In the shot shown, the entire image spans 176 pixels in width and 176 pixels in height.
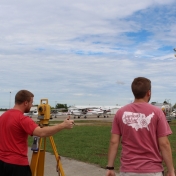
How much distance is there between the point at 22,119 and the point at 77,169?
436 centimetres

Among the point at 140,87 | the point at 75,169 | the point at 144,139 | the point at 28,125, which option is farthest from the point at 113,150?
the point at 75,169

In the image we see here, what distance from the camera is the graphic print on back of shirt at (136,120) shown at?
339 cm

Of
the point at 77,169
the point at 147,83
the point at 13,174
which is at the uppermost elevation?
the point at 147,83

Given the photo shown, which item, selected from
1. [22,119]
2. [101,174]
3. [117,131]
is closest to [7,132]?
[22,119]

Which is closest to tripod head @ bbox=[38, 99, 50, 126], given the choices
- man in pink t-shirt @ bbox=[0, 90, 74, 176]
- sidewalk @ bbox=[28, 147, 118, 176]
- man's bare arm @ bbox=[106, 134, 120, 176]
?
man in pink t-shirt @ bbox=[0, 90, 74, 176]

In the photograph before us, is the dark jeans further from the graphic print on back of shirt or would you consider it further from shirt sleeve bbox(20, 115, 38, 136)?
the graphic print on back of shirt

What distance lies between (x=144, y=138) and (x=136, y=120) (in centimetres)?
19

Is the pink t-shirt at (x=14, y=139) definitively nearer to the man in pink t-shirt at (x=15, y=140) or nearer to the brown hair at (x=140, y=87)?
the man in pink t-shirt at (x=15, y=140)

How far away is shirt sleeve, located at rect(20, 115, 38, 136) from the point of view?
4027 mm

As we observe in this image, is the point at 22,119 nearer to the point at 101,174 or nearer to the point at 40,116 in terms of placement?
the point at 40,116

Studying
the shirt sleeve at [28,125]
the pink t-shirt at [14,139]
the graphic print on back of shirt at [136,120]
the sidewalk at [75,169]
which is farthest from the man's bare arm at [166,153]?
the sidewalk at [75,169]

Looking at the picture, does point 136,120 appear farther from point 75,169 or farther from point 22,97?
point 75,169

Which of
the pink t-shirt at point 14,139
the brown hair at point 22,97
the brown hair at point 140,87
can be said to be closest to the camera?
the brown hair at point 140,87

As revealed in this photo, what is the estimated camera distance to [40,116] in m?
5.01
